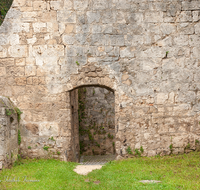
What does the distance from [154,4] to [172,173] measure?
12.5ft

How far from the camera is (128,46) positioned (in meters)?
5.30

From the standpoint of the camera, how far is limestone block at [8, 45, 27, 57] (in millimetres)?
5285

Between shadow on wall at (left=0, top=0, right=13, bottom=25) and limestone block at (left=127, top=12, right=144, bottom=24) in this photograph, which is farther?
shadow on wall at (left=0, top=0, right=13, bottom=25)

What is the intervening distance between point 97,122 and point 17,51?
459 cm

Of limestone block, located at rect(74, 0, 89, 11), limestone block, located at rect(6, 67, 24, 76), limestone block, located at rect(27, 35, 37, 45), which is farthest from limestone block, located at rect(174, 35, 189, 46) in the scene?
limestone block, located at rect(6, 67, 24, 76)

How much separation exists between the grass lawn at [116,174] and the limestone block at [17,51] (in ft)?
8.22

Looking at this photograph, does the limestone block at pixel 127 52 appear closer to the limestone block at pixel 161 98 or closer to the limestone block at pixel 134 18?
the limestone block at pixel 134 18

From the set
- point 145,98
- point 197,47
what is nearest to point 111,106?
point 145,98

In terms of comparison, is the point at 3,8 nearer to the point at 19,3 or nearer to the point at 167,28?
the point at 19,3

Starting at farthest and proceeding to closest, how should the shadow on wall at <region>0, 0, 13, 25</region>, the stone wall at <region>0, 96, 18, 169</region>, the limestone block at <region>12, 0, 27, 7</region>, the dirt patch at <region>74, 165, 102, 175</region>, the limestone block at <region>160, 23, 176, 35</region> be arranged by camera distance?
the shadow on wall at <region>0, 0, 13, 25</region>
the limestone block at <region>160, 23, 176, 35</region>
the limestone block at <region>12, 0, 27, 7</region>
the dirt patch at <region>74, 165, 102, 175</region>
the stone wall at <region>0, 96, 18, 169</region>

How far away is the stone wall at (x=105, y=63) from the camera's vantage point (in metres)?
5.26

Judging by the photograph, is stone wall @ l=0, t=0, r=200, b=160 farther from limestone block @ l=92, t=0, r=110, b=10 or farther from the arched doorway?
the arched doorway

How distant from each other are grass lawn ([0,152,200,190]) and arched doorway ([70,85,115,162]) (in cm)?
373

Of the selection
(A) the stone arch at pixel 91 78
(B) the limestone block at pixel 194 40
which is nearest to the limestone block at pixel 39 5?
(A) the stone arch at pixel 91 78
